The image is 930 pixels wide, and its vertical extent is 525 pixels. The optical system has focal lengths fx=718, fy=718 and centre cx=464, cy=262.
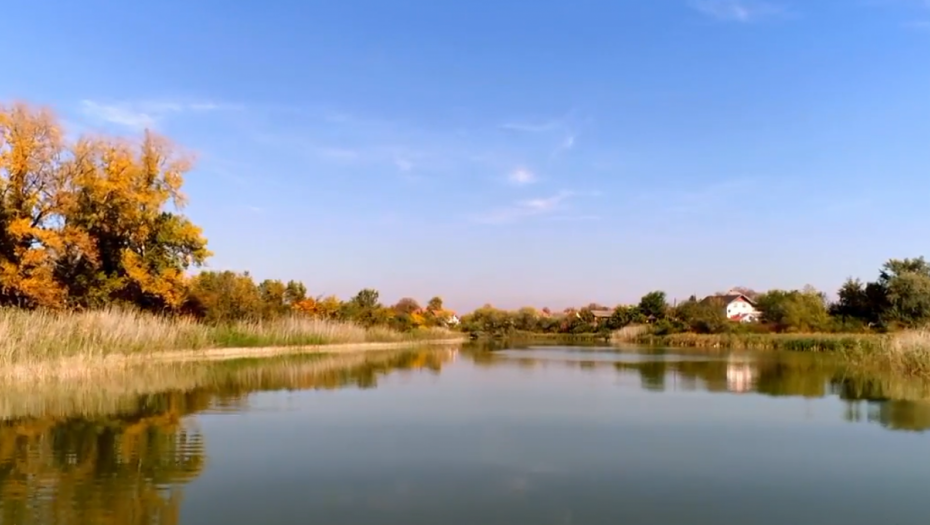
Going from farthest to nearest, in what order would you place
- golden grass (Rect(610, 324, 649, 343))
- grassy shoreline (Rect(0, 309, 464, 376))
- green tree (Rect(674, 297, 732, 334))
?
golden grass (Rect(610, 324, 649, 343))
green tree (Rect(674, 297, 732, 334))
grassy shoreline (Rect(0, 309, 464, 376))

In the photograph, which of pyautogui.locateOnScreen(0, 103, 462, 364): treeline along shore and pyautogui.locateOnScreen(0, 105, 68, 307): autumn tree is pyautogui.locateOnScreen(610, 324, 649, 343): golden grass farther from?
pyautogui.locateOnScreen(0, 105, 68, 307): autumn tree

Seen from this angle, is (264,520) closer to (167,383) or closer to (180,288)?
(167,383)

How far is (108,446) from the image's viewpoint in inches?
242

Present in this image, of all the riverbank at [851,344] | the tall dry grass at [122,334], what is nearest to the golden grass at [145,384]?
the tall dry grass at [122,334]

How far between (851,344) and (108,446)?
25.9m

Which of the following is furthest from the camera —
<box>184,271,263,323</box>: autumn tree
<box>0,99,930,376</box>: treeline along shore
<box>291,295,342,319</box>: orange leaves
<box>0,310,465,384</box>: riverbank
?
<box>291,295,342,319</box>: orange leaves

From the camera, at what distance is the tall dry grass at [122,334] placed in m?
11.0

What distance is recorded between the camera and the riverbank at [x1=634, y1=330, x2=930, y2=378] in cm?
1455

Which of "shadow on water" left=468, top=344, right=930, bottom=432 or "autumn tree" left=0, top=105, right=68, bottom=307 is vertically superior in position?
"autumn tree" left=0, top=105, right=68, bottom=307

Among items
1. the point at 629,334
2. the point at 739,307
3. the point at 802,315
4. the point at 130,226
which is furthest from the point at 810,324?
the point at 739,307

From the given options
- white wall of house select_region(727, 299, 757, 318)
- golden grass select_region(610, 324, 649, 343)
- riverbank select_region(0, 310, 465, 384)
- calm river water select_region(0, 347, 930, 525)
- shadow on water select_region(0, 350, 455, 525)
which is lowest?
golden grass select_region(610, 324, 649, 343)

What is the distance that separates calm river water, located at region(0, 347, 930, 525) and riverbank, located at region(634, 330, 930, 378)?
12.8 feet

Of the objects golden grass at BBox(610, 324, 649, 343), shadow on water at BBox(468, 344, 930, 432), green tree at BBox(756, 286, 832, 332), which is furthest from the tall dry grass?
green tree at BBox(756, 286, 832, 332)

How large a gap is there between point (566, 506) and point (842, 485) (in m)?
2.19
